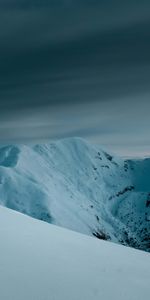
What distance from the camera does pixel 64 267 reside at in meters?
6.61

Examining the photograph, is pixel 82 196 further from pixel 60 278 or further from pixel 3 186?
pixel 60 278

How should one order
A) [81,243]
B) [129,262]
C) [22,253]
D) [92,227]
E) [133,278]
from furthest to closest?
[92,227], [81,243], [129,262], [22,253], [133,278]

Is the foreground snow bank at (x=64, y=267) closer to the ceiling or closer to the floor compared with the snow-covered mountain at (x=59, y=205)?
closer to the ceiling

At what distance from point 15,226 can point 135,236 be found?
599 ft

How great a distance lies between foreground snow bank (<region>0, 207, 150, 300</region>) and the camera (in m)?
5.40

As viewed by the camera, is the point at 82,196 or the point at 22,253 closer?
the point at 22,253

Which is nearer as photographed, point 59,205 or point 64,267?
point 64,267

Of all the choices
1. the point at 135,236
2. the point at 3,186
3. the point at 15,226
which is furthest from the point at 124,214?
the point at 15,226

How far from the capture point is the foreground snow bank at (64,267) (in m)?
5.40

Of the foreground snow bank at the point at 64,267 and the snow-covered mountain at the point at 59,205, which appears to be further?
the snow-covered mountain at the point at 59,205

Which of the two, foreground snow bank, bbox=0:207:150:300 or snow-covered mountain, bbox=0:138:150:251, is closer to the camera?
foreground snow bank, bbox=0:207:150:300

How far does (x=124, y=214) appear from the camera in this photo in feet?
650

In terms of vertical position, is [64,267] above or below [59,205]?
above

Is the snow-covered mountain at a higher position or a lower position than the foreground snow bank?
lower
